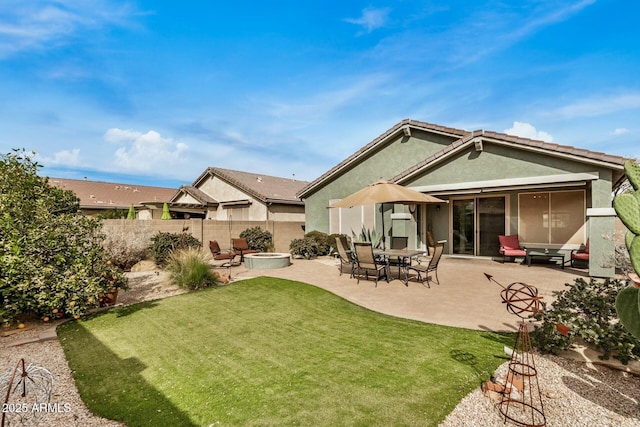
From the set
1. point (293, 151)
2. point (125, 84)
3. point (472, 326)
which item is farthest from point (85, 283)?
point (293, 151)

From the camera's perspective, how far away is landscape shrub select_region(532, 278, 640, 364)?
4.29 meters

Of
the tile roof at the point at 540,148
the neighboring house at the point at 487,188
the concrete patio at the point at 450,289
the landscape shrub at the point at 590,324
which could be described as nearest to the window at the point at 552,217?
the neighboring house at the point at 487,188

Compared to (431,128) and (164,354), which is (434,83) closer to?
(431,128)

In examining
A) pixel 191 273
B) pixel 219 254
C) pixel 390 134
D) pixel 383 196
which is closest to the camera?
pixel 191 273

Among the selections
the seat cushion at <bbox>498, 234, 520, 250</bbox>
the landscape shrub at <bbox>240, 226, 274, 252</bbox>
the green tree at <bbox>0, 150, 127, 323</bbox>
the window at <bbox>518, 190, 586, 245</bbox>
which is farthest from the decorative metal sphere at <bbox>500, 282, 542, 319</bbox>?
the landscape shrub at <bbox>240, 226, 274, 252</bbox>

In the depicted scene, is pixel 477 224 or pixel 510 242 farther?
pixel 477 224

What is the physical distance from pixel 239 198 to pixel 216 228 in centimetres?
719

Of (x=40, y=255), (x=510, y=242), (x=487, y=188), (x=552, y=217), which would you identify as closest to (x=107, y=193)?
(x=40, y=255)

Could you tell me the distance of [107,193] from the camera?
32.3 m

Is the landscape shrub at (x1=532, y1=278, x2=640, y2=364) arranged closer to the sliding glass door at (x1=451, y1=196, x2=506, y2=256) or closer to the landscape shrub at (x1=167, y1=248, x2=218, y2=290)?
the landscape shrub at (x1=167, y1=248, x2=218, y2=290)

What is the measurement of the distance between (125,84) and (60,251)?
1262 centimetres

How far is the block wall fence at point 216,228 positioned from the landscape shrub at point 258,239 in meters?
0.98

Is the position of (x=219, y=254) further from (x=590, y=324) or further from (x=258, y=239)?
(x=590, y=324)

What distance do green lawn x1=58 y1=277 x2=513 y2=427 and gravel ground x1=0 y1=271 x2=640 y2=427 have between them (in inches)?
Result: 5.7
